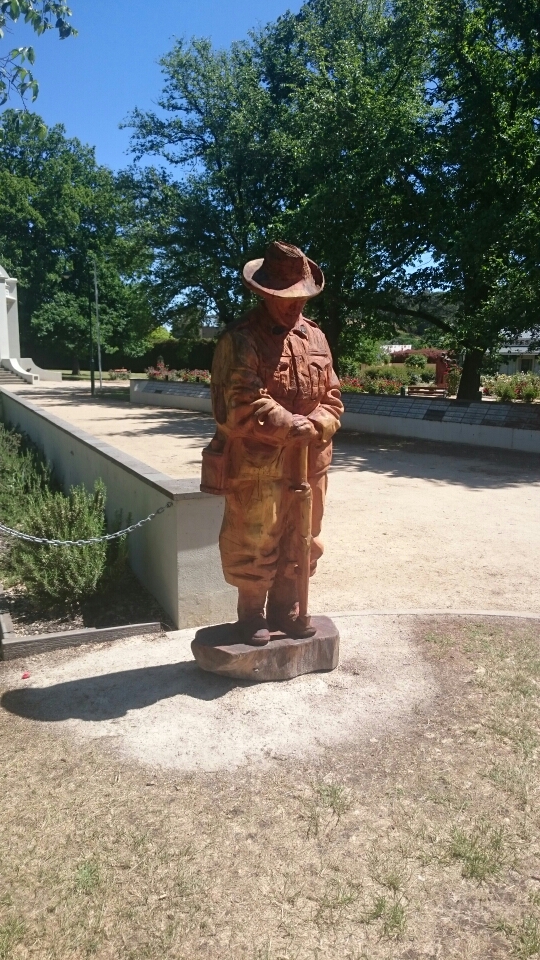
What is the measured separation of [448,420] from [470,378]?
64.6 inches

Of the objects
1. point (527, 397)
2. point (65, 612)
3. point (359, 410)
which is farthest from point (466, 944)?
point (527, 397)

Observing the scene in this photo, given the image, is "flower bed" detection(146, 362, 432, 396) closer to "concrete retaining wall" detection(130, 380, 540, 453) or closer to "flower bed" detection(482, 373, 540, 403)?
"concrete retaining wall" detection(130, 380, 540, 453)

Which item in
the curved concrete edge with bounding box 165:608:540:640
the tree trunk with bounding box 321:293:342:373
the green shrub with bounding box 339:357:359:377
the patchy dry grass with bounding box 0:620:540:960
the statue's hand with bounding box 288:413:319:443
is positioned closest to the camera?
the patchy dry grass with bounding box 0:620:540:960

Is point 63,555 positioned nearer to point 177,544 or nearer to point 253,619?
point 177,544

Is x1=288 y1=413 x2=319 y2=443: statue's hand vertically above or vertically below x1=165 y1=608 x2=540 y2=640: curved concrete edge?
above

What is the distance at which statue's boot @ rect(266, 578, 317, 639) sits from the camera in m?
4.34

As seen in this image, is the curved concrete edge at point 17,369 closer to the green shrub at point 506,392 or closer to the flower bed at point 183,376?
the flower bed at point 183,376

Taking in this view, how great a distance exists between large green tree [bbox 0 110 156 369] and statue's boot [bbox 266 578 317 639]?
37.8 m

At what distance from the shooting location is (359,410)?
737 inches

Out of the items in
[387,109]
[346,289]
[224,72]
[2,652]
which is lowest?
[2,652]

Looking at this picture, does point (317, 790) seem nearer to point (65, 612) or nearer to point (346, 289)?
point (65, 612)

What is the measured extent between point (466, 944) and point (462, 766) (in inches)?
42.2

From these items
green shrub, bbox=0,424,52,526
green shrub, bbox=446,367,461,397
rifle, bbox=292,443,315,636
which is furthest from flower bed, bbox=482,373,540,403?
rifle, bbox=292,443,315,636

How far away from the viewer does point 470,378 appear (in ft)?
56.4
